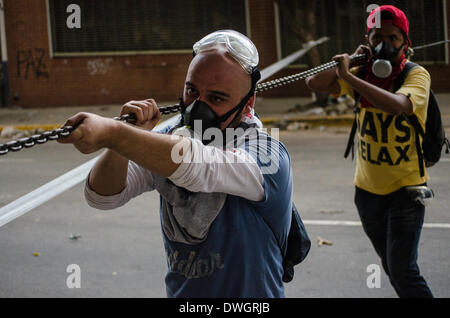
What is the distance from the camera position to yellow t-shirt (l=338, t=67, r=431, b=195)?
3.77 m

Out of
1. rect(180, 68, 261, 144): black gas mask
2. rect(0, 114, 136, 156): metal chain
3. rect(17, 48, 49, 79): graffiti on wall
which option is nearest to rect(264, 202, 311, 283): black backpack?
rect(180, 68, 261, 144): black gas mask

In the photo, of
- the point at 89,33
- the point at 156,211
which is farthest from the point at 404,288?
the point at 89,33

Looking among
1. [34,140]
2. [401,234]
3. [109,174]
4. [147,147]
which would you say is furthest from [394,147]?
[34,140]

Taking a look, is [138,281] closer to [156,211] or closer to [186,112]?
[156,211]

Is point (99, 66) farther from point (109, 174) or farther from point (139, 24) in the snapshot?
point (109, 174)

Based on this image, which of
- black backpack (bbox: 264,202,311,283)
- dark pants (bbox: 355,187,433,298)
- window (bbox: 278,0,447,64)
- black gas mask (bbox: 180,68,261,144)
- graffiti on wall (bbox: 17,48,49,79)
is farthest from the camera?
graffiti on wall (bbox: 17,48,49,79)

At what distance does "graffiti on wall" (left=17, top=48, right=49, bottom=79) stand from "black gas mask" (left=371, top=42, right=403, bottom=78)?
1381 cm

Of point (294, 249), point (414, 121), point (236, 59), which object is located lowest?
point (294, 249)

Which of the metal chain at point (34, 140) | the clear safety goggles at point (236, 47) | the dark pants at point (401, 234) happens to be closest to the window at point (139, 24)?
the dark pants at point (401, 234)

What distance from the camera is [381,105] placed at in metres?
3.61

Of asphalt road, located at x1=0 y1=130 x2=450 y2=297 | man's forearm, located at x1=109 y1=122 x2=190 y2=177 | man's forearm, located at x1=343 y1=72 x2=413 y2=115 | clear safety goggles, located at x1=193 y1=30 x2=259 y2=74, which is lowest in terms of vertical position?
asphalt road, located at x1=0 y1=130 x2=450 y2=297

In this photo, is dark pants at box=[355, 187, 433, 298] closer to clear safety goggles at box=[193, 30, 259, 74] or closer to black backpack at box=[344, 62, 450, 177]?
black backpack at box=[344, 62, 450, 177]

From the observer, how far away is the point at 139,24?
53.9 ft

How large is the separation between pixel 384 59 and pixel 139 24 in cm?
1324
